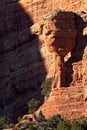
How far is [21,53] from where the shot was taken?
113 m

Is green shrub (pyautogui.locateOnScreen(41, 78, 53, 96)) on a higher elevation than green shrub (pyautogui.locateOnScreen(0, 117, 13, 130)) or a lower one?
higher

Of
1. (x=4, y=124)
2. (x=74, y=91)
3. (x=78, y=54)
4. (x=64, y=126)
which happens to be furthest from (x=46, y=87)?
(x=64, y=126)

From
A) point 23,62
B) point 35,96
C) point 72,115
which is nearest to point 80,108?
point 72,115

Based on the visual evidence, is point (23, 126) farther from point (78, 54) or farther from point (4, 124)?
point (78, 54)

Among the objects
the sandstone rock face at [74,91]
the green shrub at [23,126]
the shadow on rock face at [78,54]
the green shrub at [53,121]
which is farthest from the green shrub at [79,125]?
the shadow on rock face at [78,54]

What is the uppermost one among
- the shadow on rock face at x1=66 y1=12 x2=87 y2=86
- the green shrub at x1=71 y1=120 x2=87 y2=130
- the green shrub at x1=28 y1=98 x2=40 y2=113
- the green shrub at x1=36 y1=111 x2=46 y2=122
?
the shadow on rock face at x1=66 y1=12 x2=87 y2=86

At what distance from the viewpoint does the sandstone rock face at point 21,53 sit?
107062 millimetres

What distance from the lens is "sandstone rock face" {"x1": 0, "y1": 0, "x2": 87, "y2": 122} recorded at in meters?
107

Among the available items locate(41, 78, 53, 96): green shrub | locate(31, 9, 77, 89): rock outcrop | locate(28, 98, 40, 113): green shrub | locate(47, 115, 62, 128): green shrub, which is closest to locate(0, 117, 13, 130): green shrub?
locate(28, 98, 40, 113): green shrub

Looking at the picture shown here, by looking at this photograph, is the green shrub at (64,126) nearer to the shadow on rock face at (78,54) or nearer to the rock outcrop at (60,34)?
Result: the shadow on rock face at (78,54)

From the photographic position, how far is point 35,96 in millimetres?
104562

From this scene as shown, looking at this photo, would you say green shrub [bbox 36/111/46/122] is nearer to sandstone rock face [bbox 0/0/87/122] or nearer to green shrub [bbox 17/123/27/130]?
green shrub [bbox 17/123/27/130]

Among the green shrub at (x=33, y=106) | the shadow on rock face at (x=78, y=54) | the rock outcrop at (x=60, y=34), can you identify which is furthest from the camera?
the green shrub at (x=33, y=106)

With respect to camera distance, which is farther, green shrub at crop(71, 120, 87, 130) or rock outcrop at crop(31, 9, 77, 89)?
rock outcrop at crop(31, 9, 77, 89)
